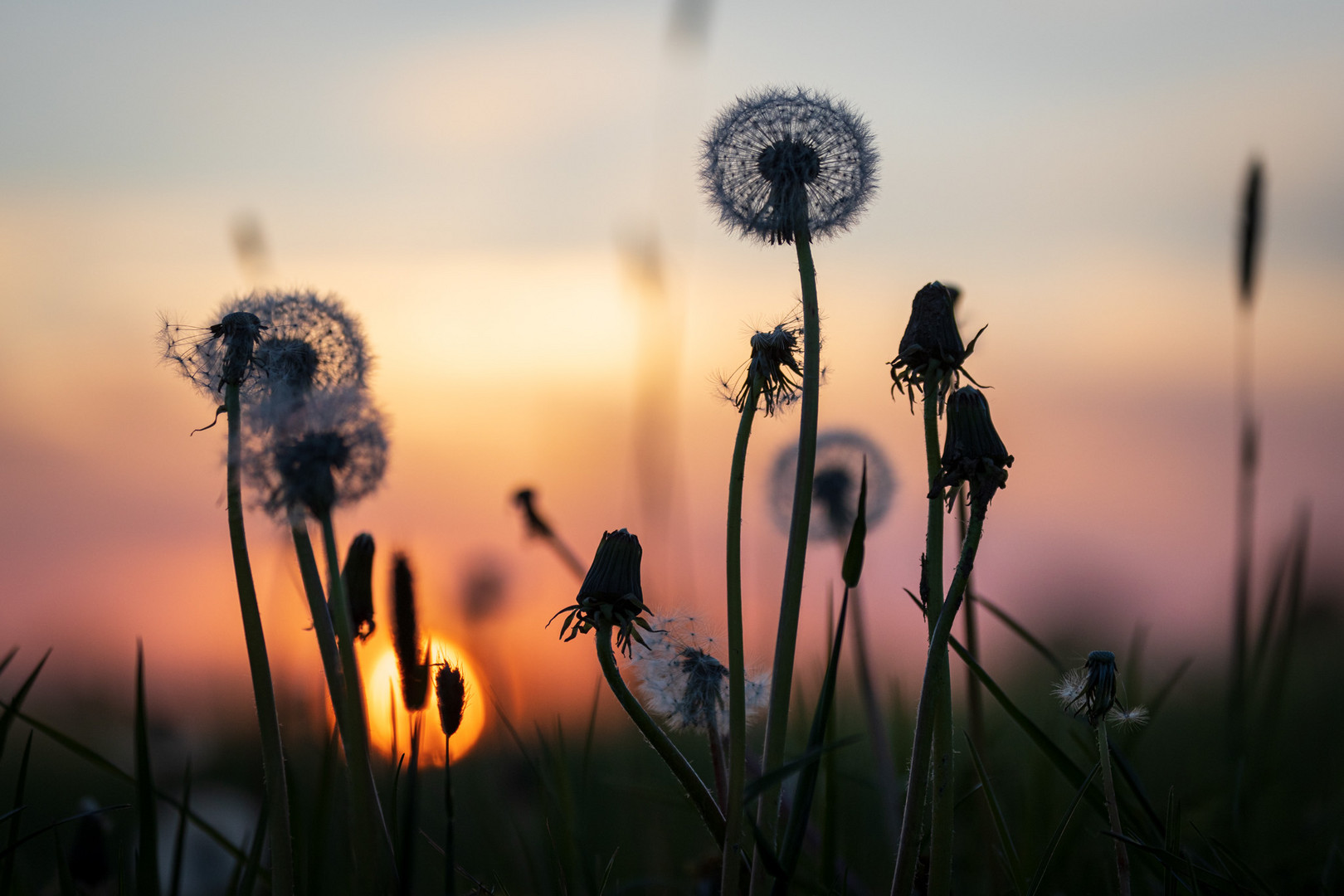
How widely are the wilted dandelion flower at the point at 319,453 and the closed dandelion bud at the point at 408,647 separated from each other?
0.81ft

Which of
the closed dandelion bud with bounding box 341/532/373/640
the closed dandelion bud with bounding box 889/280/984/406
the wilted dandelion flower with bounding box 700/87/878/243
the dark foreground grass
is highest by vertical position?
the wilted dandelion flower with bounding box 700/87/878/243

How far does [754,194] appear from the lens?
2391mm

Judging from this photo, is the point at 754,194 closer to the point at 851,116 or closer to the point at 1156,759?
the point at 851,116

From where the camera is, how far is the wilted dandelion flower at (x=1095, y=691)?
6.85ft

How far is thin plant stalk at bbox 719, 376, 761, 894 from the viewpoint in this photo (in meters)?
1.90

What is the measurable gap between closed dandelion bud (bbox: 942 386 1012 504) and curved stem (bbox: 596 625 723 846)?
77cm

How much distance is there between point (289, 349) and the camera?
2.44 meters

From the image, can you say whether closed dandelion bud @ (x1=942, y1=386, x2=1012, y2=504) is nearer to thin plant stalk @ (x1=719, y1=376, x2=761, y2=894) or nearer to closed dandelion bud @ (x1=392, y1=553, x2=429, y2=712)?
thin plant stalk @ (x1=719, y1=376, x2=761, y2=894)

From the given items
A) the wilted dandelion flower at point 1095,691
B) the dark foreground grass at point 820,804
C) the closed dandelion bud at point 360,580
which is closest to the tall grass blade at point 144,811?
the dark foreground grass at point 820,804

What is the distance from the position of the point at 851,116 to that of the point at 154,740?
17.3ft

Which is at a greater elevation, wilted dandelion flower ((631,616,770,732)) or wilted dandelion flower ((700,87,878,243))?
wilted dandelion flower ((700,87,878,243))

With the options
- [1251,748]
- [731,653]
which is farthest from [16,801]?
[1251,748]

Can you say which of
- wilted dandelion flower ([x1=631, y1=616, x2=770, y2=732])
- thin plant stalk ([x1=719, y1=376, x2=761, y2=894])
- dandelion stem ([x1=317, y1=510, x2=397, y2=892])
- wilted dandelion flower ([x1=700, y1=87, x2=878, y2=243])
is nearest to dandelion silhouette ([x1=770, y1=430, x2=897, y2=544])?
wilted dandelion flower ([x1=631, y1=616, x2=770, y2=732])

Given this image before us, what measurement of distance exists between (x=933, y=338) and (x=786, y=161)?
1.98ft
